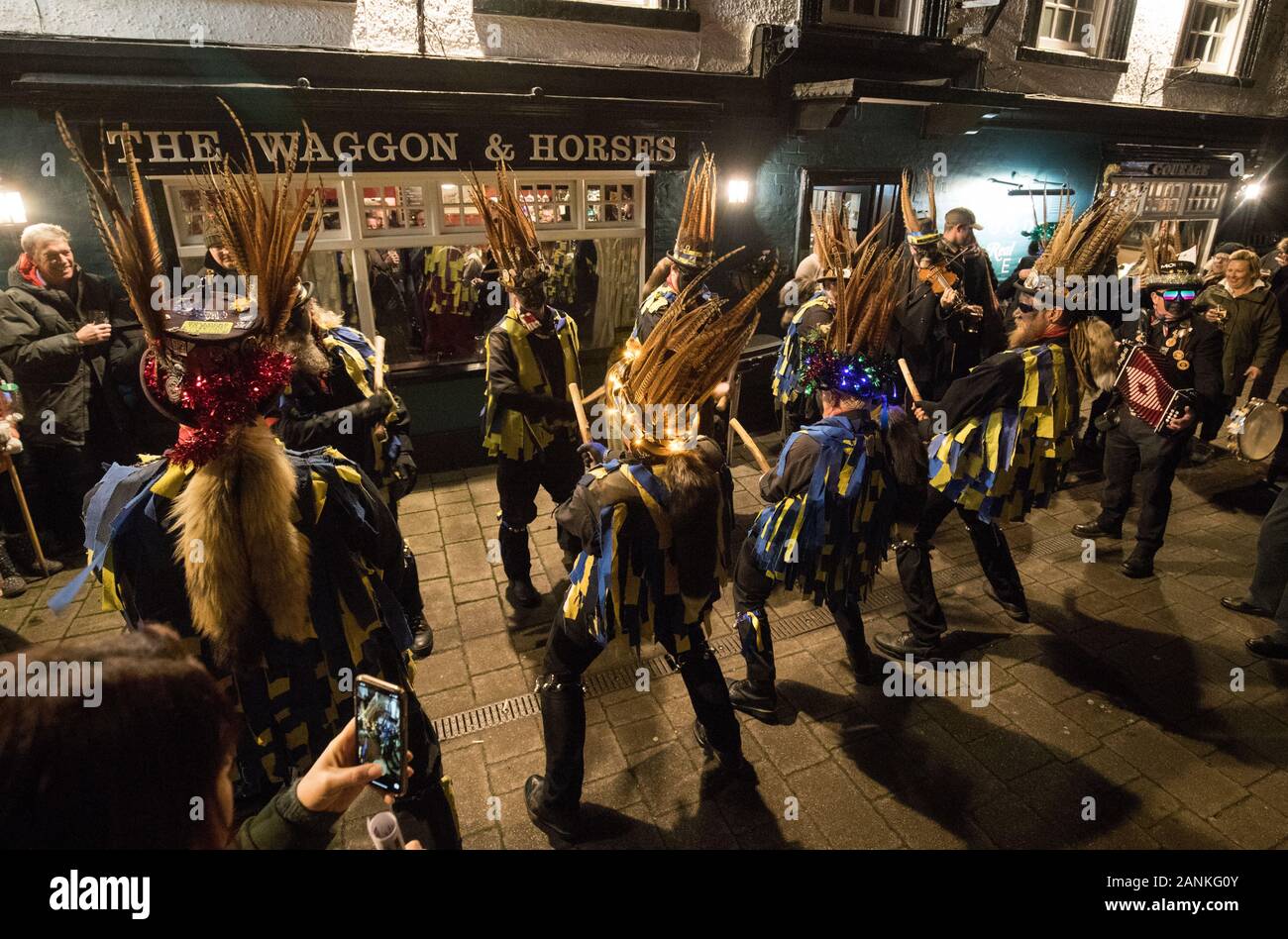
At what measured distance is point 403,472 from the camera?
4500 mm

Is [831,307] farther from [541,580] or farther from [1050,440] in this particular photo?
[541,580]

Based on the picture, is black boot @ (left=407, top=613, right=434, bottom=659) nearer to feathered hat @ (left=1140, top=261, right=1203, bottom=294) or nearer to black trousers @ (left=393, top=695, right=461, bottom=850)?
black trousers @ (left=393, top=695, right=461, bottom=850)

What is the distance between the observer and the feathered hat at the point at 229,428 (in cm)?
229

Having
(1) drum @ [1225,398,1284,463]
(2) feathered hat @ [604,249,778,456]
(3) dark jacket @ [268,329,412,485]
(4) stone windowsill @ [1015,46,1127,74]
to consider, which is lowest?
(1) drum @ [1225,398,1284,463]

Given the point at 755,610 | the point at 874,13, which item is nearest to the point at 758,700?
the point at 755,610

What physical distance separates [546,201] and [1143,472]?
635 cm

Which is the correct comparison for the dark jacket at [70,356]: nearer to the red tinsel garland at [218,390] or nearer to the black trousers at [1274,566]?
the red tinsel garland at [218,390]

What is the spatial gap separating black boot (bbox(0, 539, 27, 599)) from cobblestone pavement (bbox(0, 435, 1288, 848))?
0.65 feet

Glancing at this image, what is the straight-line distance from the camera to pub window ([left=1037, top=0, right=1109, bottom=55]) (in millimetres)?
10031

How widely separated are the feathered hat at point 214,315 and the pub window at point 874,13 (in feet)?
27.1

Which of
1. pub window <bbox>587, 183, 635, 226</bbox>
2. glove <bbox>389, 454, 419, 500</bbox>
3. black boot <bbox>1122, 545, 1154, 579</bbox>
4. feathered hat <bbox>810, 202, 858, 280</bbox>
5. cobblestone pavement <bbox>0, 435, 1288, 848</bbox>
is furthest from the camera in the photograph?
pub window <bbox>587, 183, 635, 226</bbox>

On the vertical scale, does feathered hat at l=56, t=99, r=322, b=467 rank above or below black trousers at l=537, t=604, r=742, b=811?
above

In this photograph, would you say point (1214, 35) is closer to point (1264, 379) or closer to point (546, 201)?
point (1264, 379)

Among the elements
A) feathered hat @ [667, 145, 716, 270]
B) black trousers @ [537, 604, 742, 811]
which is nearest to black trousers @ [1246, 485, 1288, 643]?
black trousers @ [537, 604, 742, 811]
